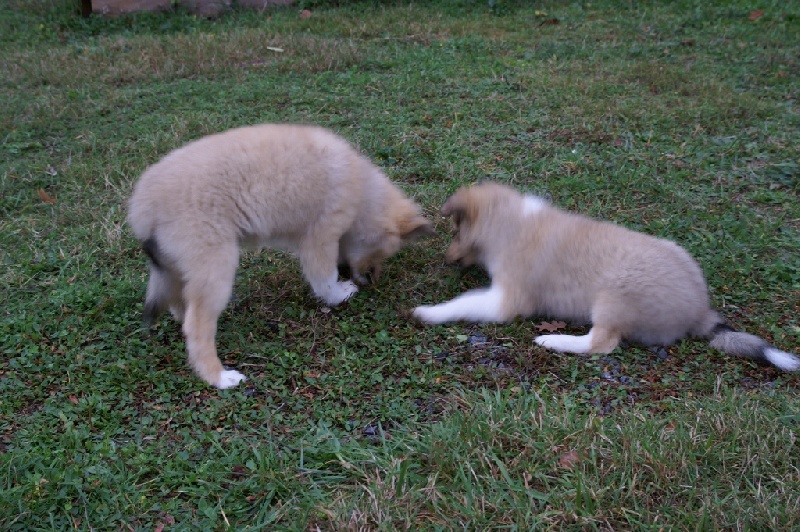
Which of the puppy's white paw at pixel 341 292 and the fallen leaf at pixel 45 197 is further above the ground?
the puppy's white paw at pixel 341 292

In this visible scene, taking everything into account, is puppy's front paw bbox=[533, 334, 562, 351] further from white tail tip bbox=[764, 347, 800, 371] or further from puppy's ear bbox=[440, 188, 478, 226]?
white tail tip bbox=[764, 347, 800, 371]

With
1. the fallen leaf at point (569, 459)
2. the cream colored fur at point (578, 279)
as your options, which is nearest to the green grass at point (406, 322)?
the fallen leaf at point (569, 459)

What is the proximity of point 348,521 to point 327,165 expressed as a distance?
2156 mm

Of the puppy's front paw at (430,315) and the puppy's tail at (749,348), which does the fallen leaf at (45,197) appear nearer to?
the puppy's front paw at (430,315)

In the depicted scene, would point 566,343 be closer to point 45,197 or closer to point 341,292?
point 341,292

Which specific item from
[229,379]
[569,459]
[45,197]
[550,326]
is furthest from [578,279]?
[45,197]

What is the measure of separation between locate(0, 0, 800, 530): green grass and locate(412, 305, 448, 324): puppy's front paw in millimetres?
60

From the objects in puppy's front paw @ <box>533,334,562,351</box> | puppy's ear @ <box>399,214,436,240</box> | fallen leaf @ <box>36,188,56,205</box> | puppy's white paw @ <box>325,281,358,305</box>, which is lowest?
fallen leaf @ <box>36,188,56,205</box>

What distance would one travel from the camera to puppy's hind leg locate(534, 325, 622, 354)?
159 inches

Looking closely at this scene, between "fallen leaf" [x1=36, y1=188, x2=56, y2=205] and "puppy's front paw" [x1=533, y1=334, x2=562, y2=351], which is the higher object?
"puppy's front paw" [x1=533, y1=334, x2=562, y2=351]

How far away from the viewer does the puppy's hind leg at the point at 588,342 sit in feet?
13.3

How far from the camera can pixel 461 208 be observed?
15.1ft

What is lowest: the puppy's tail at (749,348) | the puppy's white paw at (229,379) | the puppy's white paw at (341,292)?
the puppy's white paw at (229,379)

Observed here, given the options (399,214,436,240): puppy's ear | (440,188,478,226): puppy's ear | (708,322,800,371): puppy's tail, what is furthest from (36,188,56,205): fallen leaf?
(708,322,800,371): puppy's tail
